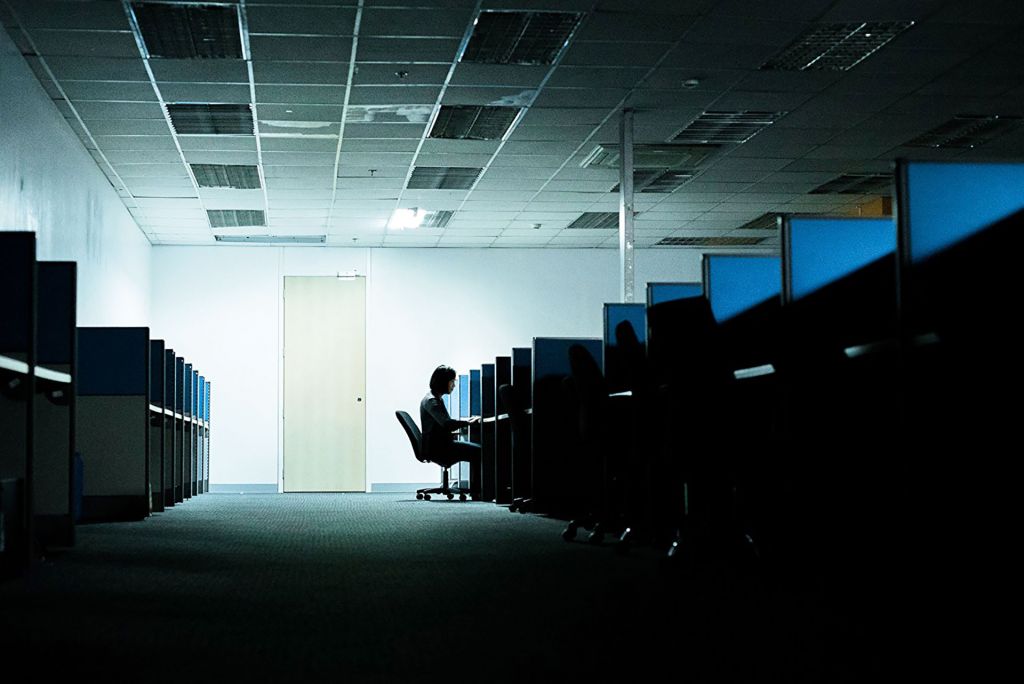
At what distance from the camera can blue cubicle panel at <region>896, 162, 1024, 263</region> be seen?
3100 mm

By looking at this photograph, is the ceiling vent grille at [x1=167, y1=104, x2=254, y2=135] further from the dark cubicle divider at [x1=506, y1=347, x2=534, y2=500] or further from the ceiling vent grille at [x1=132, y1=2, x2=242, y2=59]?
the dark cubicle divider at [x1=506, y1=347, x2=534, y2=500]

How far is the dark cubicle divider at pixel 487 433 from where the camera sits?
30.5 ft

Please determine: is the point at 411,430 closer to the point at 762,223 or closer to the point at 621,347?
the point at 762,223

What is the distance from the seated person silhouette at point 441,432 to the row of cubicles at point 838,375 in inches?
142

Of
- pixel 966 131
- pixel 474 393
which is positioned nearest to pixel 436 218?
pixel 474 393

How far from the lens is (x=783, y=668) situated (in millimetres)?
2031

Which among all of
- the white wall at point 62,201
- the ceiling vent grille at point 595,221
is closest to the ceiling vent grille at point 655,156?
the ceiling vent grille at point 595,221

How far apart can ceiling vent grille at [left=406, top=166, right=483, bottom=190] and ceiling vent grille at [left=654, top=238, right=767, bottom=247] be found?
12.8ft

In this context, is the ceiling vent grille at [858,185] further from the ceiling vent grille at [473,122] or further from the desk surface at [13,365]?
the desk surface at [13,365]

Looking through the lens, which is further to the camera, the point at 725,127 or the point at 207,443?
the point at 207,443

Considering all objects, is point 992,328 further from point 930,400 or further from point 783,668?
point 783,668

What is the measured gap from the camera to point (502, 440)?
8906 millimetres

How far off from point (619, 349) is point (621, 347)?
29 cm

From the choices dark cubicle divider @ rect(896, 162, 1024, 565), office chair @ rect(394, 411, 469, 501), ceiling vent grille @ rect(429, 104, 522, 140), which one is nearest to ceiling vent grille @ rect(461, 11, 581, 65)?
ceiling vent grille @ rect(429, 104, 522, 140)
